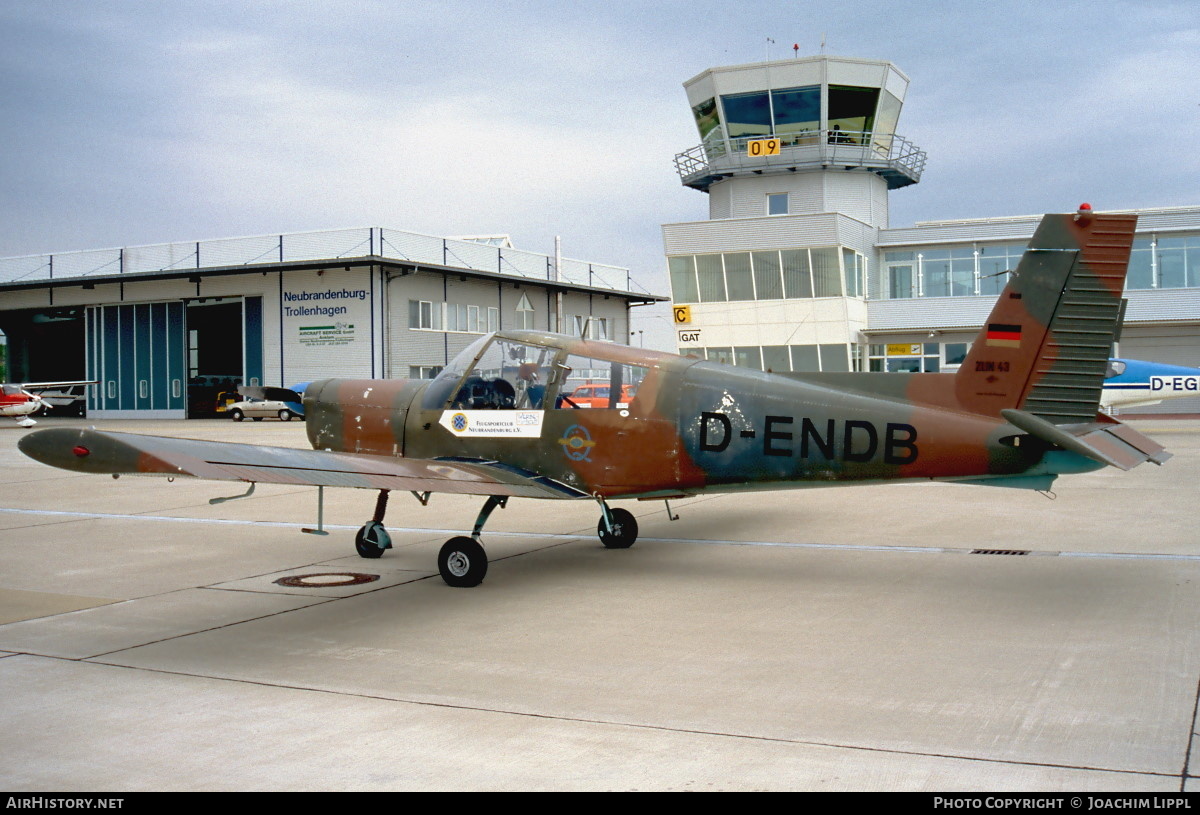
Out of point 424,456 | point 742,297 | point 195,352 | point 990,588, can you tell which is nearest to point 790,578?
point 990,588

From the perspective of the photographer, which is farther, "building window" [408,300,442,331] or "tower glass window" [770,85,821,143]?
"building window" [408,300,442,331]

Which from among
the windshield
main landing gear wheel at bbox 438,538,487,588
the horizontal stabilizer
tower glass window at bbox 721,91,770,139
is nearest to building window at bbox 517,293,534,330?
tower glass window at bbox 721,91,770,139

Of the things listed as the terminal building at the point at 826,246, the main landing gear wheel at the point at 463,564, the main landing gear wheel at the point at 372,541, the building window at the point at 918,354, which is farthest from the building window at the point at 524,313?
the main landing gear wheel at the point at 463,564

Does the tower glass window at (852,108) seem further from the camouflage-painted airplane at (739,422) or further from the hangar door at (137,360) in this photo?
the camouflage-painted airplane at (739,422)

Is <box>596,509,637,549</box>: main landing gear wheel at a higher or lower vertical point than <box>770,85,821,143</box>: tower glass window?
lower

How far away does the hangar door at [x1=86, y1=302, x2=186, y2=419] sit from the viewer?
178 feet

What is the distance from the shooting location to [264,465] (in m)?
7.20

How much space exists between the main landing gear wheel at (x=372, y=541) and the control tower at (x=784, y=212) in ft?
121

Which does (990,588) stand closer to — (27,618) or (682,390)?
(682,390)

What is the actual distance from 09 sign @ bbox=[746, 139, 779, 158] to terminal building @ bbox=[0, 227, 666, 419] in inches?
557

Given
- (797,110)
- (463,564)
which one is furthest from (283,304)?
(463,564)

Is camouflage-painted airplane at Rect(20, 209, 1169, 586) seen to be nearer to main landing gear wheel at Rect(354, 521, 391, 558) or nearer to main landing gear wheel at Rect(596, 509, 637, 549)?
main landing gear wheel at Rect(354, 521, 391, 558)

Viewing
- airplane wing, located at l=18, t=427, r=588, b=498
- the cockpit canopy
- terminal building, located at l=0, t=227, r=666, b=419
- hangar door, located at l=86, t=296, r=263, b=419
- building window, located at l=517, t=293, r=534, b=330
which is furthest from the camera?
building window, located at l=517, t=293, r=534, b=330

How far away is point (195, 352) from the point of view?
54.2m
